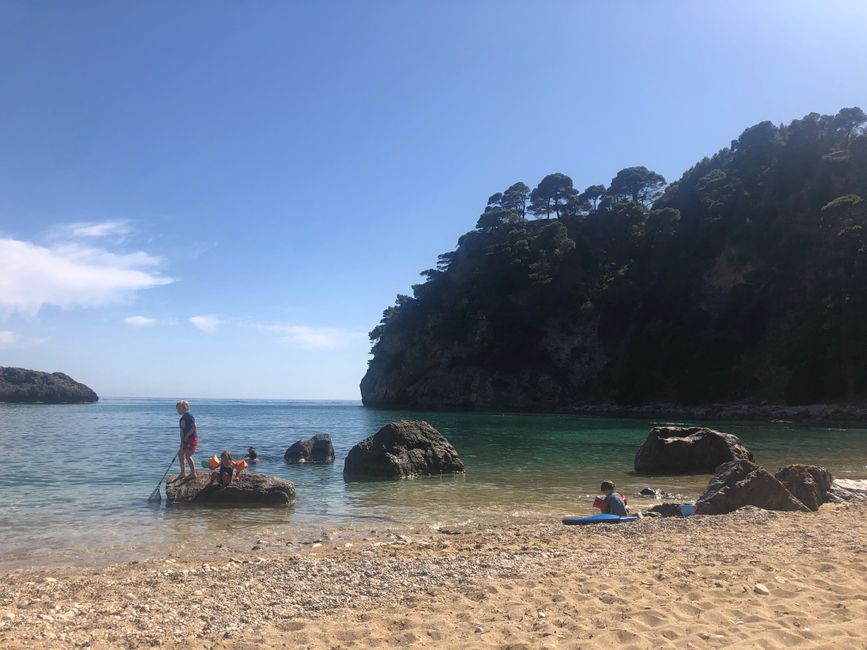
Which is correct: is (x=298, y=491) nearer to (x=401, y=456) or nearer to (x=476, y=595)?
(x=401, y=456)

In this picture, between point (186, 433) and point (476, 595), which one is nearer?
point (476, 595)

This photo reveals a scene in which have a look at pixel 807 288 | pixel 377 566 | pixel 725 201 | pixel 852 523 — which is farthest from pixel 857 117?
pixel 377 566

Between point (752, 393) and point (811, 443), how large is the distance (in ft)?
100

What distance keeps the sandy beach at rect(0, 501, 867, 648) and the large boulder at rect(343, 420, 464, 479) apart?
912 cm

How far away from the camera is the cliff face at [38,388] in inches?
4195

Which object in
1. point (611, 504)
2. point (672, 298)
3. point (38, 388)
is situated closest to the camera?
point (611, 504)

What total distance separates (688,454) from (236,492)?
14627 millimetres

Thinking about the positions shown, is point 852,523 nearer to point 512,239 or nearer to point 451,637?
point 451,637

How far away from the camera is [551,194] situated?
324 ft

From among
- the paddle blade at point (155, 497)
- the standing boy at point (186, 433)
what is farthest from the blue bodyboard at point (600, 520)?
the paddle blade at point (155, 497)

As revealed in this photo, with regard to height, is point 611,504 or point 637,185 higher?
point 637,185

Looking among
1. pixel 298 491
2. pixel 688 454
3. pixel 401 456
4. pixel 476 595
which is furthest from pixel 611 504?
pixel 688 454

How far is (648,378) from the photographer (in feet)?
212

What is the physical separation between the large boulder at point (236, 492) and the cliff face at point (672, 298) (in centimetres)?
5113
